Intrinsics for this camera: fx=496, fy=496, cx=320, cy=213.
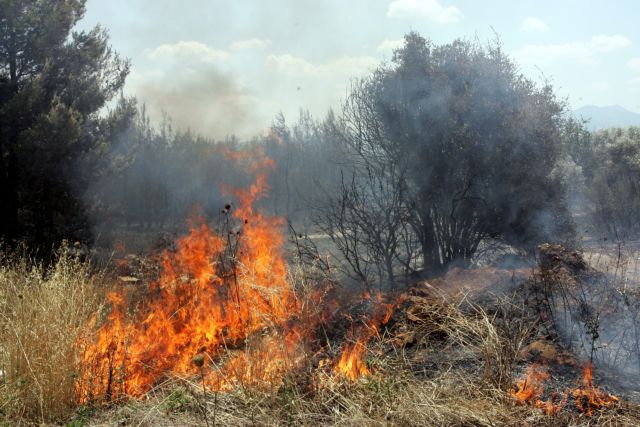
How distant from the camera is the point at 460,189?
9.81 meters

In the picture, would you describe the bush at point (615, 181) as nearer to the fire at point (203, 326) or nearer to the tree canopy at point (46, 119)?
the fire at point (203, 326)

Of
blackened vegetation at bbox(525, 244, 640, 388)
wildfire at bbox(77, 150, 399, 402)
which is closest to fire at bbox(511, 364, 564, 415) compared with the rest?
blackened vegetation at bbox(525, 244, 640, 388)

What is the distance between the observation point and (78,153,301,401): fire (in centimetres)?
456

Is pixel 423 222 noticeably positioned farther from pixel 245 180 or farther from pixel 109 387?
pixel 245 180

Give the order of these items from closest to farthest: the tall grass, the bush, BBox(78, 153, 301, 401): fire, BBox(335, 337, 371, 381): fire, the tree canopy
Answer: the tall grass
BBox(335, 337, 371, 381): fire
BBox(78, 153, 301, 401): fire
the tree canopy
the bush

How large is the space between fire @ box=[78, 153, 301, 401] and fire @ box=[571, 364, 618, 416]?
232 centimetres

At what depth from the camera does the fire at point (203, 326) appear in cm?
456

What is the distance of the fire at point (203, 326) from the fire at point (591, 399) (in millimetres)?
2319

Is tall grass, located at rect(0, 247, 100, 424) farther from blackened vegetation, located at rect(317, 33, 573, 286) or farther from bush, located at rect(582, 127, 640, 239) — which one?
bush, located at rect(582, 127, 640, 239)

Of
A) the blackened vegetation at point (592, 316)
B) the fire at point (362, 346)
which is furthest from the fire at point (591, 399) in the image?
the fire at point (362, 346)

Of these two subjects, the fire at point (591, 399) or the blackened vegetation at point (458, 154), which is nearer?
the fire at point (591, 399)

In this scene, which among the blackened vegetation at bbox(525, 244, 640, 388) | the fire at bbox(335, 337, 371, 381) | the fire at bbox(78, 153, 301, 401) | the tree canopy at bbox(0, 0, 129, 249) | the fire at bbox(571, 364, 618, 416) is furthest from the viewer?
the tree canopy at bbox(0, 0, 129, 249)

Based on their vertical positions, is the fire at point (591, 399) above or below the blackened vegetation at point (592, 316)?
below

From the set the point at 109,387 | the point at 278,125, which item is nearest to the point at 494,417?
the point at 109,387
